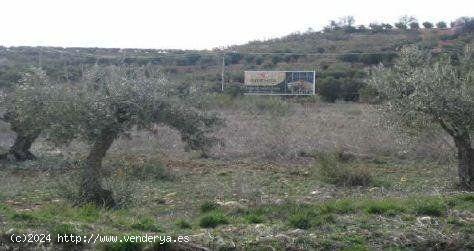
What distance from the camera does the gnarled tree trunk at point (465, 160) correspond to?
13570mm

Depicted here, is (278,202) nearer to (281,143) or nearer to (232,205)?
(232,205)

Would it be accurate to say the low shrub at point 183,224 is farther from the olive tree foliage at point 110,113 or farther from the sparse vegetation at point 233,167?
the olive tree foliage at point 110,113

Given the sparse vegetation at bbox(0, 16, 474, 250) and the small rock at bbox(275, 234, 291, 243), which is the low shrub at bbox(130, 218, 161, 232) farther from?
the small rock at bbox(275, 234, 291, 243)

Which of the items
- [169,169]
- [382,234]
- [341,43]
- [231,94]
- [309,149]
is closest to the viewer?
[382,234]

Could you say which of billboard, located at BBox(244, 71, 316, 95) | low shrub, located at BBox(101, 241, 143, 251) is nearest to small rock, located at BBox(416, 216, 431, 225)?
low shrub, located at BBox(101, 241, 143, 251)

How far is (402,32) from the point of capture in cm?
5466

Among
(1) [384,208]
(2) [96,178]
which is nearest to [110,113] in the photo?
(2) [96,178]

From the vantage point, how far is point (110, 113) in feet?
33.9

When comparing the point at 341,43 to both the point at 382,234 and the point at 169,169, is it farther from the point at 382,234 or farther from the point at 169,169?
the point at 382,234

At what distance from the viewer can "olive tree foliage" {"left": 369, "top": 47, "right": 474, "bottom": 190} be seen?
12.9 meters

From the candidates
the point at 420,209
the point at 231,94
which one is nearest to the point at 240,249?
the point at 420,209

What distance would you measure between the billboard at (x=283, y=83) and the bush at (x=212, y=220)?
2448 centimetres

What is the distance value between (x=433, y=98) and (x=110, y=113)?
6.50 meters

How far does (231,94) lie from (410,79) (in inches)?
759
